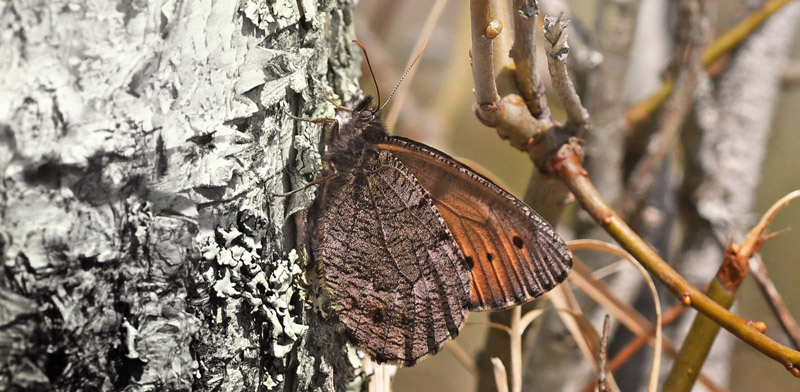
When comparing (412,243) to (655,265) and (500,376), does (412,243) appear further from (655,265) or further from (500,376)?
(655,265)

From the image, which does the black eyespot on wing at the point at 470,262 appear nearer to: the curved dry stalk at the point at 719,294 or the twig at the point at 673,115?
the curved dry stalk at the point at 719,294

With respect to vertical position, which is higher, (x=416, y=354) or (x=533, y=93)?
(x=533, y=93)

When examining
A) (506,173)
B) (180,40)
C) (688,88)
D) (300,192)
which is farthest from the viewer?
(506,173)

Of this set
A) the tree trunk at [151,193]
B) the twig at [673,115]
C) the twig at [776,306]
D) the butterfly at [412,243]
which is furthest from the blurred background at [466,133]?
the tree trunk at [151,193]

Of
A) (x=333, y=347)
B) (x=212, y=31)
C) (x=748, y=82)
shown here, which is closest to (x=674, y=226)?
(x=748, y=82)

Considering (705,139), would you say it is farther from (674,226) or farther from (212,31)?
(212,31)

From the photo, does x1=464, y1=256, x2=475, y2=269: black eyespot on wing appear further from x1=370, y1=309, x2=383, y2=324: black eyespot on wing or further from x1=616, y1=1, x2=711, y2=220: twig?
x1=616, y1=1, x2=711, y2=220: twig

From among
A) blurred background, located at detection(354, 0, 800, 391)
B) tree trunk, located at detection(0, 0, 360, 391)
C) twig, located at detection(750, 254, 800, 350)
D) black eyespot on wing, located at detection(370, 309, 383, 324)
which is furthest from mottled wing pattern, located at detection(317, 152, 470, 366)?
blurred background, located at detection(354, 0, 800, 391)

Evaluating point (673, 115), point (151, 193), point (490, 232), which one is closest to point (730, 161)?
point (673, 115)
